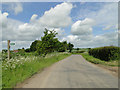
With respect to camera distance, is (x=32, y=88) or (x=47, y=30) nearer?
(x=32, y=88)

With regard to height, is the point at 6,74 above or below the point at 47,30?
below

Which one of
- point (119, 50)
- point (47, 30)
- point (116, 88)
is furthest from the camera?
point (47, 30)

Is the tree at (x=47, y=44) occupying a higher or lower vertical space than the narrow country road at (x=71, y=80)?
higher

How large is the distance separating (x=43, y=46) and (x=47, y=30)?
399cm

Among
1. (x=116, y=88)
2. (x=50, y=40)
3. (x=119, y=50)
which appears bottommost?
(x=116, y=88)

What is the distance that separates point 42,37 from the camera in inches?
877

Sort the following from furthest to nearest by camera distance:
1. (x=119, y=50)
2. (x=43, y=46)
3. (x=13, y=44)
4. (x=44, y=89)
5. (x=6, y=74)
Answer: (x=43, y=46) < (x=119, y=50) < (x=13, y=44) < (x=6, y=74) < (x=44, y=89)

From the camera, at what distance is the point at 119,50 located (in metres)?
17.8

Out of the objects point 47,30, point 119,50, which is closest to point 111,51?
point 119,50

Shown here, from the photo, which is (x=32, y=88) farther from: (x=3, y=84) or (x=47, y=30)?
(x=47, y=30)

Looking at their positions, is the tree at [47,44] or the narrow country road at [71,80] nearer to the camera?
the narrow country road at [71,80]

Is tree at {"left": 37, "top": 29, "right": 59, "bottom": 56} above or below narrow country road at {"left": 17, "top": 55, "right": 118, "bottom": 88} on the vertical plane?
above

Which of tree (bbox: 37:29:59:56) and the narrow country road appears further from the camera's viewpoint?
tree (bbox: 37:29:59:56)

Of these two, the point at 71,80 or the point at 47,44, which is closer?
the point at 71,80
